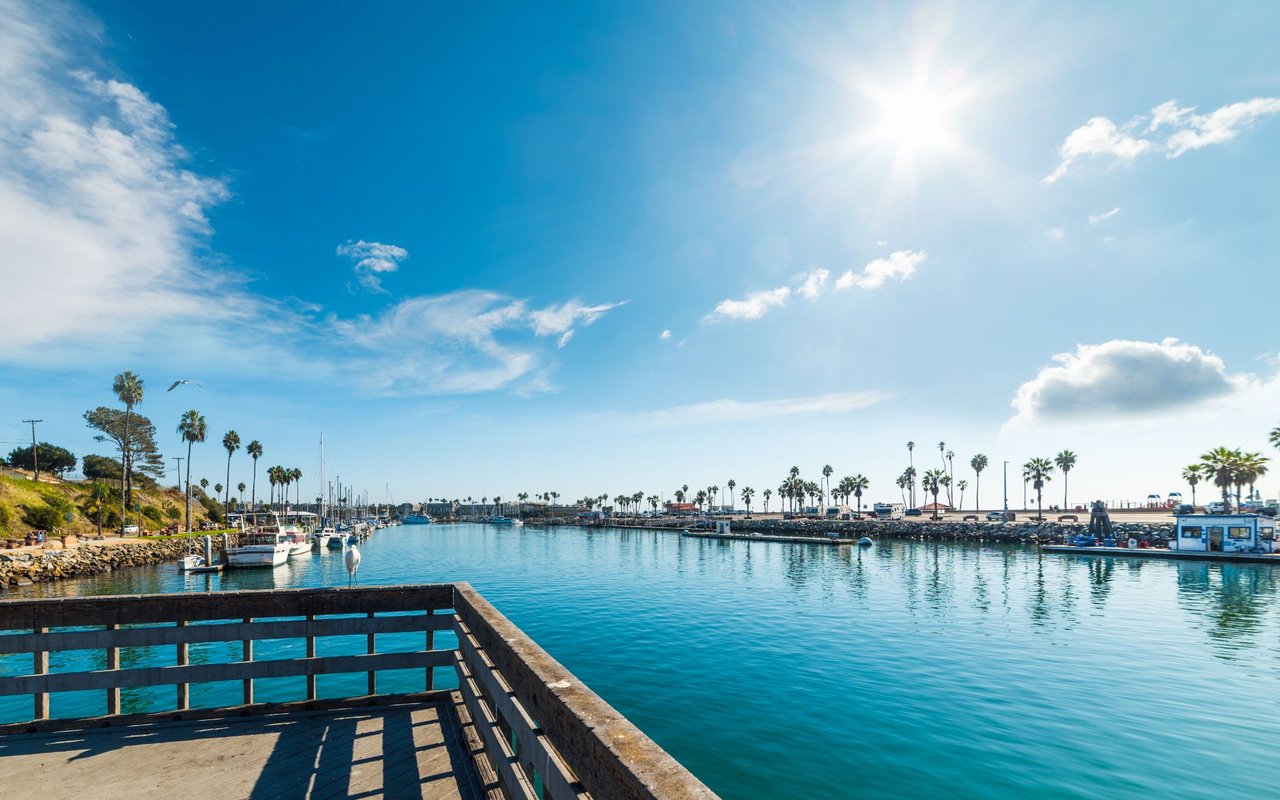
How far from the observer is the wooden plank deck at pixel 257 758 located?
211 inches

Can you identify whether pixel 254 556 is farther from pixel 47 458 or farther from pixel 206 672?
pixel 47 458

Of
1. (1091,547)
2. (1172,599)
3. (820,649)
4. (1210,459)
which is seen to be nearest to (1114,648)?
(820,649)

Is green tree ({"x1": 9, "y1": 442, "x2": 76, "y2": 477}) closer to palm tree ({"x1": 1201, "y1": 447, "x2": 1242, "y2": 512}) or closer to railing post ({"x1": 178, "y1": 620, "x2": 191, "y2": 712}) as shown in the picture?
railing post ({"x1": 178, "y1": 620, "x2": 191, "y2": 712})

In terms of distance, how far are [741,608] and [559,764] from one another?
32552 mm

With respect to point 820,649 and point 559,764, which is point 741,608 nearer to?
point 820,649

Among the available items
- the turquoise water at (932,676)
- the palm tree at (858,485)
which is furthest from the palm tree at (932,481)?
the turquoise water at (932,676)

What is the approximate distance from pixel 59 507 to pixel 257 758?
298 ft

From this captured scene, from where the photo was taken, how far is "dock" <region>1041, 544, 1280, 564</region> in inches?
2194

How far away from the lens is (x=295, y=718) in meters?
6.98

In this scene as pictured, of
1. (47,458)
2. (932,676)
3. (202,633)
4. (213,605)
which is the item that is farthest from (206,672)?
(47,458)

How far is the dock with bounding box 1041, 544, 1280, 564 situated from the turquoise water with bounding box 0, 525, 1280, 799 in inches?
628

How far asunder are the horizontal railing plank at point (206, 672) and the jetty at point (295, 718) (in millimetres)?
22

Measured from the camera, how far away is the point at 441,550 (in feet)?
281

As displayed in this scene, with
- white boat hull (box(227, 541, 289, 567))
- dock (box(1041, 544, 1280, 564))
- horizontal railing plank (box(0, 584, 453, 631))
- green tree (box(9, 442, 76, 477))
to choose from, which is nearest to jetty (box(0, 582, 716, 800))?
horizontal railing plank (box(0, 584, 453, 631))
